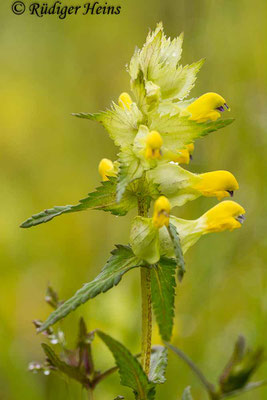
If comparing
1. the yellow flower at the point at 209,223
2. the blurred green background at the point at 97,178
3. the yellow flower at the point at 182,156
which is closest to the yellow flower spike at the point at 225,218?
the yellow flower at the point at 209,223

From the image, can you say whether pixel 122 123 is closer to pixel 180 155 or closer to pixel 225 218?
pixel 180 155

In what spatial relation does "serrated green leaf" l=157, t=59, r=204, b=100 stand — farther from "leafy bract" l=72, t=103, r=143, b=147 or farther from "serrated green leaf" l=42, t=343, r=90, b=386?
"serrated green leaf" l=42, t=343, r=90, b=386

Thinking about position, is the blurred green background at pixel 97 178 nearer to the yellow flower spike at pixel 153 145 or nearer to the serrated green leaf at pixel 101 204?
the serrated green leaf at pixel 101 204

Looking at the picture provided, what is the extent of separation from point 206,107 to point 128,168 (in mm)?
→ 250

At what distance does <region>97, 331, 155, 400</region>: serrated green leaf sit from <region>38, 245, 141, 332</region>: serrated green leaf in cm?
7

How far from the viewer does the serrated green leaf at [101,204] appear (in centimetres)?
90

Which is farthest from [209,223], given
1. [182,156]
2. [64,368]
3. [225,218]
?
[64,368]

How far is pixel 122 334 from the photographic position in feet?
6.30

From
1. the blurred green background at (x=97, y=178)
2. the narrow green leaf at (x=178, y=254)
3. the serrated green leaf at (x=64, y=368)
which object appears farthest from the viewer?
the blurred green background at (x=97, y=178)

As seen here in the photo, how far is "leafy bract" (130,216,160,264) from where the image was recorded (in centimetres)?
90

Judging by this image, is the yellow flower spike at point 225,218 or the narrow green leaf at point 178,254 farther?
the yellow flower spike at point 225,218

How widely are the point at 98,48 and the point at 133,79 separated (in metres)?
2.66

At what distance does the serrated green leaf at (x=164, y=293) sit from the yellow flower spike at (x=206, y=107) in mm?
294

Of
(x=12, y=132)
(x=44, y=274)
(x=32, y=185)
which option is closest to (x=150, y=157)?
(x=44, y=274)
